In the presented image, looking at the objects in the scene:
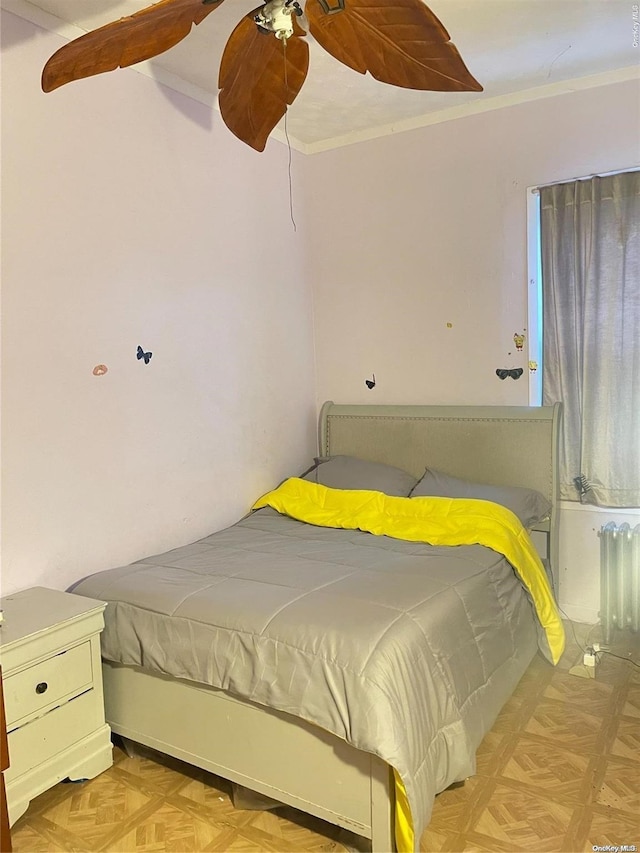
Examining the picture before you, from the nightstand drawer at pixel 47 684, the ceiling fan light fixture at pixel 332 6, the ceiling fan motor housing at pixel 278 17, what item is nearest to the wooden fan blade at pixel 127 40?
the ceiling fan motor housing at pixel 278 17

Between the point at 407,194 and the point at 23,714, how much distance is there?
3129mm

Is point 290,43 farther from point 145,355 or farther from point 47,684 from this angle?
point 47,684

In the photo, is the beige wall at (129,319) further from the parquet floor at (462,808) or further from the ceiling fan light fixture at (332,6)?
the ceiling fan light fixture at (332,6)

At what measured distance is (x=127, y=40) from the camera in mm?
1611

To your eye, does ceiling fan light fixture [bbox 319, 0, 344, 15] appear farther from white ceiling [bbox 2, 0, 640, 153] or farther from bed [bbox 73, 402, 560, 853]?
bed [bbox 73, 402, 560, 853]

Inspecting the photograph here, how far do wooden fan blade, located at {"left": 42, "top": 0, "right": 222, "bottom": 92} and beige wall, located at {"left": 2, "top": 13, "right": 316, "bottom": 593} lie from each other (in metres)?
0.81

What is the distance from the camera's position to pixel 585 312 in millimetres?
3158

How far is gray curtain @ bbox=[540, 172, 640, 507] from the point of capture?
3.08 m

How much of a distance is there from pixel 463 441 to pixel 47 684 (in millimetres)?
2286

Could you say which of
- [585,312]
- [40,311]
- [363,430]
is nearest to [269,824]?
[40,311]

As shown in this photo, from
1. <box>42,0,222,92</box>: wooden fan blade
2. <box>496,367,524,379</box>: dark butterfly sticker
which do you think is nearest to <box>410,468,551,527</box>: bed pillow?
<box>496,367,524,379</box>: dark butterfly sticker

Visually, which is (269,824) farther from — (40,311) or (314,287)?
(314,287)

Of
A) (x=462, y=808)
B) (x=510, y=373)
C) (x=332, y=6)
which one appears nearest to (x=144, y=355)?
(x=332, y=6)

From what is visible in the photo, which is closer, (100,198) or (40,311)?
(40,311)
